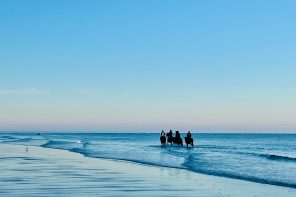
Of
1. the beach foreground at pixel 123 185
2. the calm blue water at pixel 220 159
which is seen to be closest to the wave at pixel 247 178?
the calm blue water at pixel 220 159

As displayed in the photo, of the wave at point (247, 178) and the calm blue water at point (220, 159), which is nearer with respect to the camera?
the wave at point (247, 178)

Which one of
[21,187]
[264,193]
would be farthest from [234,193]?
[21,187]

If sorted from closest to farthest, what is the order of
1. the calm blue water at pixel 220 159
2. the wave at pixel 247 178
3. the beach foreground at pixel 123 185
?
the beach foreground at pixel 123 185 → the wave at pixel 247 178 → the calm blue water at pixel 220 159

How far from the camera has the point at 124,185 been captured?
16.2 m

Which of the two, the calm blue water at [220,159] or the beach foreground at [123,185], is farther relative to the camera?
the calm blue water at [220,159]

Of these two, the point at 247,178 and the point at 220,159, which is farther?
the point at 220,159

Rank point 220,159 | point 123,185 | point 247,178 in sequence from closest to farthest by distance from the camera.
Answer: point 123,185 < point 247,178 < point 220,159

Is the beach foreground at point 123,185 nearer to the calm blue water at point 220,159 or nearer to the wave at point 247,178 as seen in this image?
the wave at point 247,178

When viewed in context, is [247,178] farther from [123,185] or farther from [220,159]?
[220,159]

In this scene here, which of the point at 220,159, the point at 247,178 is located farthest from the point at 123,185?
the point at 220,159

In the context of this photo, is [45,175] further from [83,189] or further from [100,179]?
[83,189]

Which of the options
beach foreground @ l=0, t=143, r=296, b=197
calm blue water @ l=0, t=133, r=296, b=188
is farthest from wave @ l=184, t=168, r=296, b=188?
beach foreground @ l=0, t=143, r=296, b=197

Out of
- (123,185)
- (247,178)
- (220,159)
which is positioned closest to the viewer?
(123,185)

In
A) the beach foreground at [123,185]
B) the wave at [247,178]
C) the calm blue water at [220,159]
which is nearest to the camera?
the beach foreground at [123,185]
